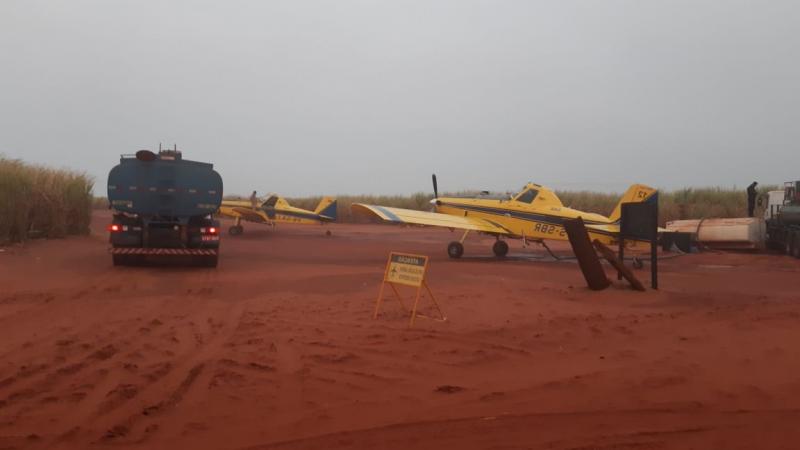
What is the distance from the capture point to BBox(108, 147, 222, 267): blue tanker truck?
14102mm

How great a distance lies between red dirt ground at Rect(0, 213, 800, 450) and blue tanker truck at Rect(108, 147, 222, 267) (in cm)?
315

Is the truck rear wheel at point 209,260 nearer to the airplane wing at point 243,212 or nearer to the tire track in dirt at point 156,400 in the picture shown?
the tire track in dirt at point 156,400

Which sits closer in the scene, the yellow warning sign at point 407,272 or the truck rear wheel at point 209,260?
the yellow warning sign at point 407,272

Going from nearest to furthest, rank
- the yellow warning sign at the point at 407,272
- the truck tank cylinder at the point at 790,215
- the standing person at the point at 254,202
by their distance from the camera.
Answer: the yellow warning sign at the point at 407,272, the truck tank cylinder at the point at 790,215, the standing person at the point at 254,202

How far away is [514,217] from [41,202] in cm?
1395

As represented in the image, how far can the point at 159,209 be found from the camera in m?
14.3

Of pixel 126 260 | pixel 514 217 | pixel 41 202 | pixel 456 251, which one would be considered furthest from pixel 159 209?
pixel 514 217

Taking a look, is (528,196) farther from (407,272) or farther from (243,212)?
(243,212)

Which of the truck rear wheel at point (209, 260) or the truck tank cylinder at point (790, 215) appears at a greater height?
the truck tank cylinder at point (790, 215)

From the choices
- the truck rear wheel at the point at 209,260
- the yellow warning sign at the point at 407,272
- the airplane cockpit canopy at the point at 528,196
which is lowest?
the truck rear wheel at the point at 209,260

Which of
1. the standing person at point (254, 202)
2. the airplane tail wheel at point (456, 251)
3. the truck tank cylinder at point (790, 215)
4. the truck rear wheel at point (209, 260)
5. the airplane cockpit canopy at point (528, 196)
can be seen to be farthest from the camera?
the standing person at point (254, 202)

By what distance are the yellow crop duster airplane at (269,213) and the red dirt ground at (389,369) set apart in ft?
63.7

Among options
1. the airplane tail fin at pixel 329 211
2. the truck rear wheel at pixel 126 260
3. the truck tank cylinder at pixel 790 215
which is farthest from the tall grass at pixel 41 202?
the truck tank cylinder at pixel 790 215

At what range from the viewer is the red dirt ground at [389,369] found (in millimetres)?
4023
